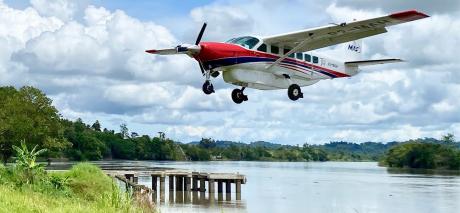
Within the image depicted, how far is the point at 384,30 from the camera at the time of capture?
78.3ft

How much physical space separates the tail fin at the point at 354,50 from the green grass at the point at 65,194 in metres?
11.6

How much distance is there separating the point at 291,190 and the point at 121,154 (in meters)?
110

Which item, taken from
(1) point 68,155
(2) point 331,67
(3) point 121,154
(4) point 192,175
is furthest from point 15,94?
(3) point 121,154

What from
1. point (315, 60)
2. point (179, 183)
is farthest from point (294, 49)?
point (179, 183)

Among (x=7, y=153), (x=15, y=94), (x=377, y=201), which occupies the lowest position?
(x=377, y=201)

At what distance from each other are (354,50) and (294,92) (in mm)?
9614

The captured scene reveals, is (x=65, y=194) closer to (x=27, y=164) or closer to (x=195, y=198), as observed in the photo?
(x=27, y=164)

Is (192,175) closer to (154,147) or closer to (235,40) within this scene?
(235,40)

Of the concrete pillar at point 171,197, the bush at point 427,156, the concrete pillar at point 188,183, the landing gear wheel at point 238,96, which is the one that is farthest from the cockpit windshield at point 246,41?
the bush at point 427,156

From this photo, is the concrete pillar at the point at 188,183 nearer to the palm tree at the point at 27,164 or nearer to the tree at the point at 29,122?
the tree at the point at 29,122

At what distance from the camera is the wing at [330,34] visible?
908 inches

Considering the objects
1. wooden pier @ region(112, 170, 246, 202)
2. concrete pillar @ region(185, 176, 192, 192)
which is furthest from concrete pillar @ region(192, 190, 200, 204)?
concrete pillar @ region(185, 176, 192, 192)

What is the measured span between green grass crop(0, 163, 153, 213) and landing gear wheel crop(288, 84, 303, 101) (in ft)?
20.8

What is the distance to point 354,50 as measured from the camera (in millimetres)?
32938
